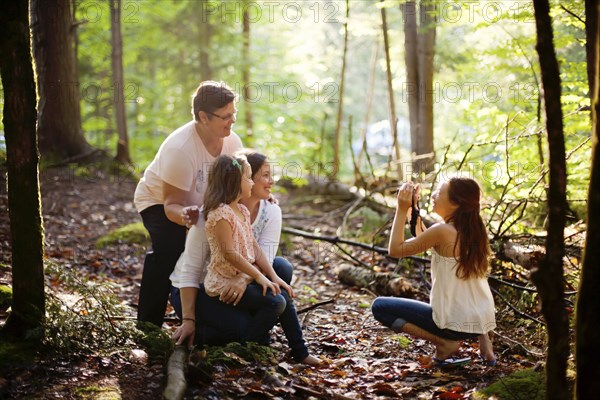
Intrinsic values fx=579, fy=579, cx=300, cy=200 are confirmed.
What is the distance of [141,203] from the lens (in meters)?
4.38

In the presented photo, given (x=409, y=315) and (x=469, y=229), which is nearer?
(x=469, y=229)

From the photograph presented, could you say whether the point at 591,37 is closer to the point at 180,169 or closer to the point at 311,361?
the point at 311,361

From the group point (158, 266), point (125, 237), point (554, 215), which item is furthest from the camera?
point (125, 237)

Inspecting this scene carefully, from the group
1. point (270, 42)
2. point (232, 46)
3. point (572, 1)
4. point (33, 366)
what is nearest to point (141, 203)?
point (33, 366)

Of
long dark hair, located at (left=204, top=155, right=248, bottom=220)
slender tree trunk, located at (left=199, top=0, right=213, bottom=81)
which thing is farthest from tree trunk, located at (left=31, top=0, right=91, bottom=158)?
long dark hair, located at (left=204, top=155, right=248, bottom=220)

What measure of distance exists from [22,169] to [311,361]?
7.01 ft

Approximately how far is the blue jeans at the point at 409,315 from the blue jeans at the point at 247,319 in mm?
611

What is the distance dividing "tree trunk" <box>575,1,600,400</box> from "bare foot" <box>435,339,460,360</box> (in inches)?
60.0

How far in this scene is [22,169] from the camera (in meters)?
3.14

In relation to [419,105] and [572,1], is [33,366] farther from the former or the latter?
[419,105]

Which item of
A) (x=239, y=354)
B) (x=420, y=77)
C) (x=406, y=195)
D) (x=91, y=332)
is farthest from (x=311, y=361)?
(x=420, y=77)

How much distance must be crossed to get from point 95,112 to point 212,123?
49.2 feet

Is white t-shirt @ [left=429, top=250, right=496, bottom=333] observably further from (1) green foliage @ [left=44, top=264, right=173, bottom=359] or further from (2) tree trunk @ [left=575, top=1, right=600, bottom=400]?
(1) green foliage @ [left=44, top=264, right=173, bottom=359]

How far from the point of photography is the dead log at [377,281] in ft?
17.7
